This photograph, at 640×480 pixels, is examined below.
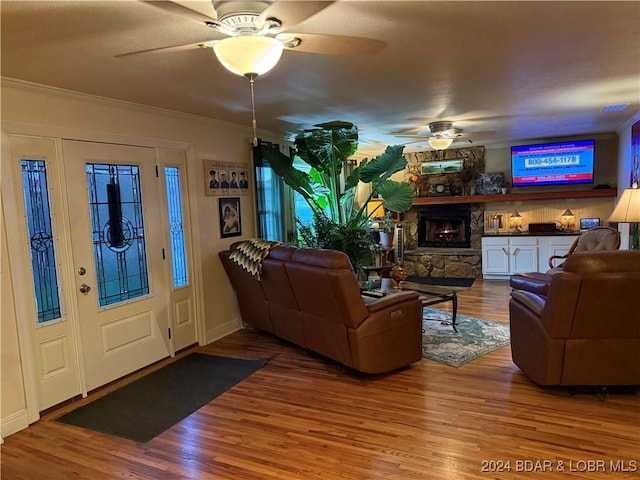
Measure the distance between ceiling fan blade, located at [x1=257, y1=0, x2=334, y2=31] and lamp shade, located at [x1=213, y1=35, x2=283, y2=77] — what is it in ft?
0.34

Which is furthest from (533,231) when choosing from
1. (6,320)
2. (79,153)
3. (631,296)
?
(6,320)

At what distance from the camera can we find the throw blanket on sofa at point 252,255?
13.7 ft

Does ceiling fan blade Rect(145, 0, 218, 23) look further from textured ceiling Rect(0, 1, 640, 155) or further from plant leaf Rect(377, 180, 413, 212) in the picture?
plant leaf Rect(377, 180, 413, 212)

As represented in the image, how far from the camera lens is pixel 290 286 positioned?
12.8ft

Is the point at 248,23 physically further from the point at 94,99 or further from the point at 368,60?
the point at 94,99

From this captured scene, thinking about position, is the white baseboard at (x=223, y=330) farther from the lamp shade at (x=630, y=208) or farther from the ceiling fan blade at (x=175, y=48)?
the lamp shade at (x=630, y=208)

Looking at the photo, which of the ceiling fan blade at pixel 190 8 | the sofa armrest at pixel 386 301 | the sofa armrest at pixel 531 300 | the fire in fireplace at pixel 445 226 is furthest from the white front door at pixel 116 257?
the fire in fireplace at pixel 445 226

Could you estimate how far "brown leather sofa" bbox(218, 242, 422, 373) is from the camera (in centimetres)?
339

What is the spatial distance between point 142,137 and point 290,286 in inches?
75.2

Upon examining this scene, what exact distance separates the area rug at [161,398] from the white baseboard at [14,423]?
22cm

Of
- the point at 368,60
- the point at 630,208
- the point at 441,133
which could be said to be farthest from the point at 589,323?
the point at 441,133

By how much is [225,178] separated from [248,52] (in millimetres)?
3006

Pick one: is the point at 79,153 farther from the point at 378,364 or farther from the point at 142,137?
the point at 378,364

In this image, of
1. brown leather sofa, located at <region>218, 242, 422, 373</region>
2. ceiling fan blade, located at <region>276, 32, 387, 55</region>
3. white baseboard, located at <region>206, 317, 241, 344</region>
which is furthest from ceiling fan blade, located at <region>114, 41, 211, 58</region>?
white baseboard, located at <region>206, 317, 241, 344</region>
